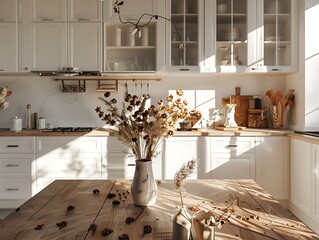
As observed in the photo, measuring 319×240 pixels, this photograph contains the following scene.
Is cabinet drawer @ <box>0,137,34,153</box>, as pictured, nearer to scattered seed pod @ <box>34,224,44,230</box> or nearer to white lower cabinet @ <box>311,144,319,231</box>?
scattered seed pod @ <box>34,224,44,230</box>

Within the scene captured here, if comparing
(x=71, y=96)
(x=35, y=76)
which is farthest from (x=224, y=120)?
(x=35, y=76)

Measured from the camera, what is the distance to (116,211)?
50.1 inches

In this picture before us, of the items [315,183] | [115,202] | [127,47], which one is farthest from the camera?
[127,47]

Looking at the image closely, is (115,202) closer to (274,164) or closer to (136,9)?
(274,164)

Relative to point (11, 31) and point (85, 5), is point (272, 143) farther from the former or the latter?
point (11, 31)

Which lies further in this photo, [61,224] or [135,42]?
[135,42]

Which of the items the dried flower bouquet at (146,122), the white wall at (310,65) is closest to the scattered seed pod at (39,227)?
the dried flower bouquet at (146,122)

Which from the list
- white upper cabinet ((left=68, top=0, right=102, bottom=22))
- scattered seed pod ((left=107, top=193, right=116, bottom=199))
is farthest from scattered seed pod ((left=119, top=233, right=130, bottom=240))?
white upper cabinet ((left=68, top=0, right=102, bottom=22))

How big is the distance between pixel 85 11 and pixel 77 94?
39.9 inches

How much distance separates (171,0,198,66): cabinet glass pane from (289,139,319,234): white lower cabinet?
1446mm

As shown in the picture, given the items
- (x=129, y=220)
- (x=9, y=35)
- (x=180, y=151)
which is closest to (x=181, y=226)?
(x=129, y=220)

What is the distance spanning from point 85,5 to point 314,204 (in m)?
3.10

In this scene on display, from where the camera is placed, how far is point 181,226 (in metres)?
0.97

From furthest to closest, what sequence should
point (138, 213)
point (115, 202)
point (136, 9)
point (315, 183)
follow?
point (136, 9)
point (315, 183)
point (115, 202)
point (138, 213)
